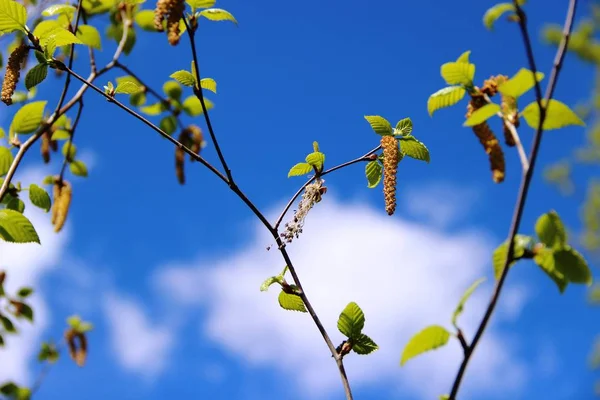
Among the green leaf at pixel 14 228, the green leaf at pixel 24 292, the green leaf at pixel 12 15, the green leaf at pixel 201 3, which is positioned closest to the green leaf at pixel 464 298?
the green leaf at pixel 201 3

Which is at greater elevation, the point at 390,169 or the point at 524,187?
the point at 390,169

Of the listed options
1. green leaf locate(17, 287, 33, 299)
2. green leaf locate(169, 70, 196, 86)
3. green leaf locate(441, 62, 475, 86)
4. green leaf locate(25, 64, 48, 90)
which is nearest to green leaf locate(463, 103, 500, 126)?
green leaf locate(441, 62, 475, 86)

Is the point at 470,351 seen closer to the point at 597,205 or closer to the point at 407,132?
the point at 407,132

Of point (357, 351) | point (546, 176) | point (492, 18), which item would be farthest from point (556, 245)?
point (546, 176)

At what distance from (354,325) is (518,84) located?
697mm

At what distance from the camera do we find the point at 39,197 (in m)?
2.35

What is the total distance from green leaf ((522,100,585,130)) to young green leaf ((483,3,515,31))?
221 millimetres

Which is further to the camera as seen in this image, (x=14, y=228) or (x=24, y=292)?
(x=24, y=292)

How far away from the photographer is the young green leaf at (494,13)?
1.18 m

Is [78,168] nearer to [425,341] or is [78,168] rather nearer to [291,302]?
[291,302]

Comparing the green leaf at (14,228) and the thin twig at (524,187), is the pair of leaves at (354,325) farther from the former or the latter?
the green leaf at (14,228)

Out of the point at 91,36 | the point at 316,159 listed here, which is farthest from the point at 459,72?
the point at 91,36

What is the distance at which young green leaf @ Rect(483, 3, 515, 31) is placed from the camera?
1.18 meters

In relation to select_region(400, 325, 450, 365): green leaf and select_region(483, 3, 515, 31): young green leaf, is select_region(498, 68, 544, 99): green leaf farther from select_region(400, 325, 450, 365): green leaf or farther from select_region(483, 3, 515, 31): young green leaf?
select_region(400, 325, 450, 365): green leaf
